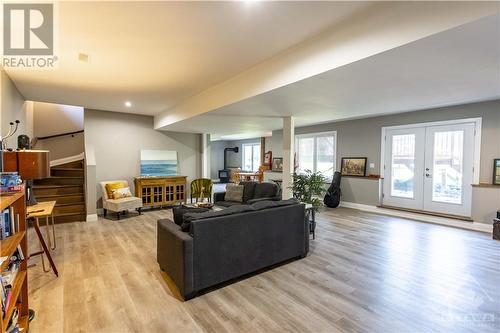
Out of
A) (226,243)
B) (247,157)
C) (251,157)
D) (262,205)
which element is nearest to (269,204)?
(262,205)

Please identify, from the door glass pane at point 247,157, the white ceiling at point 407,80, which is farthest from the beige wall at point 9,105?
the door glass pane at point 247,157

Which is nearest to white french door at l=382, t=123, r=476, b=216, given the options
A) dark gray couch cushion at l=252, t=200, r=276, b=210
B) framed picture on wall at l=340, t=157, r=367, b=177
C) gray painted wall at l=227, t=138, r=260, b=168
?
framed picture on wall at l=340, t=157, r=367, b=177

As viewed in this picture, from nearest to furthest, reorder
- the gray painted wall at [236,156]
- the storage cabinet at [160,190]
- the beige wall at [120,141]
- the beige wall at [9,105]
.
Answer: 1. the beige wall at [9,105]
2. the beige wall at [120,141]
3. the storage cabinet at [160,190]
4. the gray painted wall at [236,156]

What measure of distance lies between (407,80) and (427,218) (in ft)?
12.3

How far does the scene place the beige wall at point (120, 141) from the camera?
5.88 meters

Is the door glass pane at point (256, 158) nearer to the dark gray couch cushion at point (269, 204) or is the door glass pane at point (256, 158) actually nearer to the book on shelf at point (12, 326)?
the dark gray couch cushion at point (269, 204)

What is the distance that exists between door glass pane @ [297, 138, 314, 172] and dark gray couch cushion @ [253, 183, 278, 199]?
3172 mm

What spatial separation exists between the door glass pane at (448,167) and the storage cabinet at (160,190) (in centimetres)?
622

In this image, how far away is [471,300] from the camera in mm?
2326

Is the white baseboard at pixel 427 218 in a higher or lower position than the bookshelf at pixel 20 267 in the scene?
lower

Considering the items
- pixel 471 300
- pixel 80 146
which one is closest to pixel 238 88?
pixel 471 300

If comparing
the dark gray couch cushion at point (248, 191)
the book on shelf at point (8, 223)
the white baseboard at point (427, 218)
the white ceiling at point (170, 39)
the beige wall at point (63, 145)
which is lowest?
the white baseboard at point (427, 218)

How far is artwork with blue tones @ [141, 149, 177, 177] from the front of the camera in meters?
6.63

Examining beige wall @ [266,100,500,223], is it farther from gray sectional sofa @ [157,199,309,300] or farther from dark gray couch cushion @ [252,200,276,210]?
dark gray couch cushion @ [252,200,276,210]
